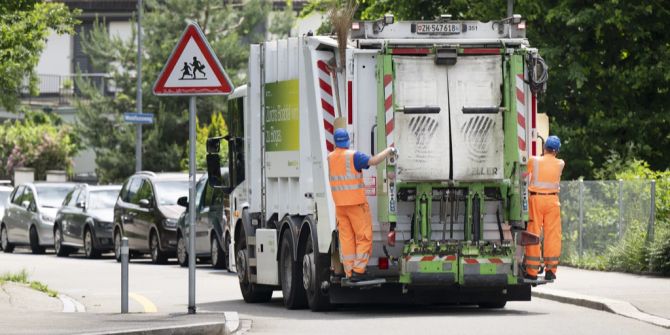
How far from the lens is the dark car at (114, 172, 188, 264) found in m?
32.8

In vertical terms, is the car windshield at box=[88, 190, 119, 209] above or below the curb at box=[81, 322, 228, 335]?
above

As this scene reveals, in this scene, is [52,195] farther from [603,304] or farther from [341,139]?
[341,139]

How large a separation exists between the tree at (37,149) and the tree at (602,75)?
35.2m

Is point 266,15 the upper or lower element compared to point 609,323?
upper

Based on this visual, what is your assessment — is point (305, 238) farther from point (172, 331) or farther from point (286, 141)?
point (172, 331)

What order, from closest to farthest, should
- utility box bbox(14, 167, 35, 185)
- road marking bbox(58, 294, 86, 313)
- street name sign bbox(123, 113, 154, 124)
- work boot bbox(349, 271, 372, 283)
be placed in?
work boot bbox(349, 271, 372, 283) → road marking bbox(58, 294, 86, 313) → street name sign bbox(123, 113, 154, 124) → utility box bbox(14, 167, 35, 185)

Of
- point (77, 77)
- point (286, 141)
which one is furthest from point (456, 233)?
point (77, 77)

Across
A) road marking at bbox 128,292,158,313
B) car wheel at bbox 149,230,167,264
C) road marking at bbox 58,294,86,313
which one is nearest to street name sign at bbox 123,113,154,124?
→ car wheel at bbox 149,230,167,264

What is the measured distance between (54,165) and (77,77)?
399cm

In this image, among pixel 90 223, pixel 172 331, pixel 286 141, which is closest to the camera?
pixel 172 331

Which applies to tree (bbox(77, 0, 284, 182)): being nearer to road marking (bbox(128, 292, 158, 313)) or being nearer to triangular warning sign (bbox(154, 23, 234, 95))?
road marking (bbox(128, 292, 158, 313))

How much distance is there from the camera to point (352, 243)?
17.5m

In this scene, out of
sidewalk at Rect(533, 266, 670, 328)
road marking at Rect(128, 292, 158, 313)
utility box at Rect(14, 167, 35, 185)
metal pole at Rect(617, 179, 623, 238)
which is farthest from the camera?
utility box at Rect(14, 167, 35, 185)

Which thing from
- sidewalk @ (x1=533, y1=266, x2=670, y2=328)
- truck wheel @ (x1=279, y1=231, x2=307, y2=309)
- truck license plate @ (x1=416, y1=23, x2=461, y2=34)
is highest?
truck license plate @ (x1=416, y1=23, x2=461, y2=34)
